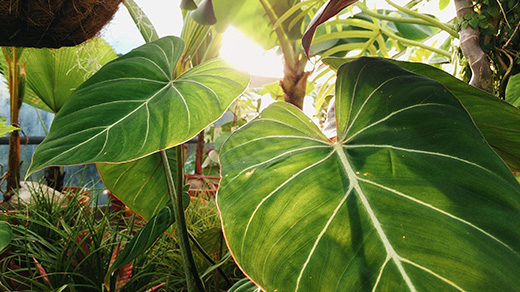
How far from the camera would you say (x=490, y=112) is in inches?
19.8

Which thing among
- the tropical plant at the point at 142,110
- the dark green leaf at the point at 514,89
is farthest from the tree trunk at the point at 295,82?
the dark green leaf at the point at 514,89

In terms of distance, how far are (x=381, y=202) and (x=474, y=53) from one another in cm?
49

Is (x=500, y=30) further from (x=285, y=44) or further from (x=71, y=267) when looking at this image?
(x=71, y=267)

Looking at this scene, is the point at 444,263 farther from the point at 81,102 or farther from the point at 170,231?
the point at 170,231

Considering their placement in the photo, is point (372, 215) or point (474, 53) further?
point (474, 53)

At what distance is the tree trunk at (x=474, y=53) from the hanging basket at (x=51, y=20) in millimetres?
725

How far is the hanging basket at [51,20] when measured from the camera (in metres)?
0.64

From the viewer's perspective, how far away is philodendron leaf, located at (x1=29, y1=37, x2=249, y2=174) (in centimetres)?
43

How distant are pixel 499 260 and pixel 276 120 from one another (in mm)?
298

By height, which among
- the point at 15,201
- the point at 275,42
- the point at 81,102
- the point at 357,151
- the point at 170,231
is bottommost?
the point at 170,231

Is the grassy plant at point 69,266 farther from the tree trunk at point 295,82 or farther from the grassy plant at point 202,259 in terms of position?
the tree trunk at point 295,82

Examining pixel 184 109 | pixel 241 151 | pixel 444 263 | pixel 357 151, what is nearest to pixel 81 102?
pixel 184 109

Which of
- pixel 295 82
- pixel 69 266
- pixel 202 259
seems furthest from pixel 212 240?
pixel 295 82

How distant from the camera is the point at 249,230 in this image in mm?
328
